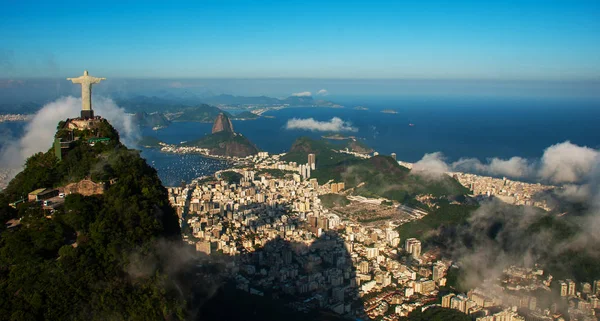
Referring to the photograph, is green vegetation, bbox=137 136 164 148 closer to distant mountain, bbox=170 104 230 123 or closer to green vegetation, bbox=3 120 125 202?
distant mountain, bbox=170 104 230 123

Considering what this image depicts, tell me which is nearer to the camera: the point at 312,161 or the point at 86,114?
the point at 86,114

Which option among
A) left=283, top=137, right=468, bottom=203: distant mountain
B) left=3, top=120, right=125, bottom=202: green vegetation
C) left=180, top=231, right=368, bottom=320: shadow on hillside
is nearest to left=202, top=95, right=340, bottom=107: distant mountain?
left=283, top=137, right=468, bottom=203: distant mountain

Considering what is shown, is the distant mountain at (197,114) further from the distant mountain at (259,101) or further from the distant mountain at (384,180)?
the distant mountain at (384,180)

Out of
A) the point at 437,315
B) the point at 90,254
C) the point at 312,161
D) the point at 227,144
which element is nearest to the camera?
the point at 90,254

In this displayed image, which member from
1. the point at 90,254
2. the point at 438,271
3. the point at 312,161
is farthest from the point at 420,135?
the point at 90,254

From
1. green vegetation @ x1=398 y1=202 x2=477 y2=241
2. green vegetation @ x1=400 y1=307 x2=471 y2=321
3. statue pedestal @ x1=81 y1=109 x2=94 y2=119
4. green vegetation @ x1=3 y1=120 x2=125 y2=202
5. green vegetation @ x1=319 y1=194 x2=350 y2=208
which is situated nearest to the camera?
green vegetation @ x1=3 y1=120 x2=125 y2=202

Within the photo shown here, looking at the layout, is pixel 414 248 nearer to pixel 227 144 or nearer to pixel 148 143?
pixel 227 144

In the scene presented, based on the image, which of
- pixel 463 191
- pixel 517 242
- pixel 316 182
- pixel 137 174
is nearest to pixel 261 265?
pixel 137 174
